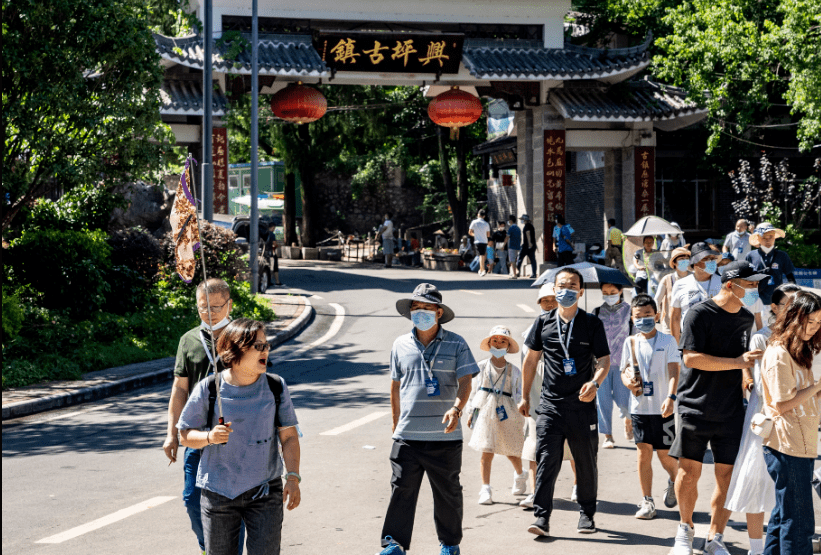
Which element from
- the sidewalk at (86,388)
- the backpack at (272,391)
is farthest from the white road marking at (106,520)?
the sidewalk at (86,388)

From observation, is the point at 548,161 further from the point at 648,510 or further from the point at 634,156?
the point at 648,510

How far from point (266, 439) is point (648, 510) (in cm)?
344

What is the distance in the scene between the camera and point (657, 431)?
727 centimetres

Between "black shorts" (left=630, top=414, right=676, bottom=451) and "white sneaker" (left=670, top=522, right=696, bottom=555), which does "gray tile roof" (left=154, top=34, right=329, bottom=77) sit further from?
"white sneaker" (left=670, top=522, right=696, bottom=555)

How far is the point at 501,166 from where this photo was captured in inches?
1519

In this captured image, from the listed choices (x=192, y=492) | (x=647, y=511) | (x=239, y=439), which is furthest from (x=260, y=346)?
(x=647, y=511)

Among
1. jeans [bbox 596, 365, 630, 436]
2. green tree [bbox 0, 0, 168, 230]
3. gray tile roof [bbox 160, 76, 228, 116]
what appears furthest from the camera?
gray tile roof [bbox 160, 76, 228, 116]

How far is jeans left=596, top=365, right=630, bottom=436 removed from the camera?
905 cm

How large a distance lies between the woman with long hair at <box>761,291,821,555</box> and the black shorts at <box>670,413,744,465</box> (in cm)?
63

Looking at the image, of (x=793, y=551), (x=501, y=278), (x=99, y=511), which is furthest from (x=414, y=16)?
(x=793, y=551)

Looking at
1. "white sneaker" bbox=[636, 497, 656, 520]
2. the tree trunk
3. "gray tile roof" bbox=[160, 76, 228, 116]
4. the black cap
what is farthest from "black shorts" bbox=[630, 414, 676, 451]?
the tree trunk

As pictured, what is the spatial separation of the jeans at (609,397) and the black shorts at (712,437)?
Answer: 2.82m

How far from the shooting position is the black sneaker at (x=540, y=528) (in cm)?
648

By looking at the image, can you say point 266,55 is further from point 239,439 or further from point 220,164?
point 239,439
